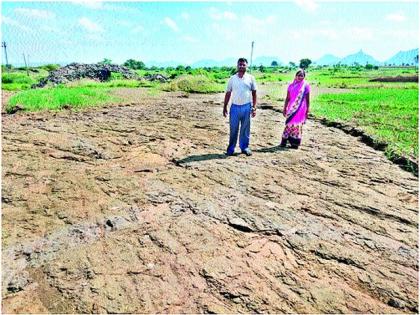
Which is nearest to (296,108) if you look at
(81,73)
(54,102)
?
(54,102)

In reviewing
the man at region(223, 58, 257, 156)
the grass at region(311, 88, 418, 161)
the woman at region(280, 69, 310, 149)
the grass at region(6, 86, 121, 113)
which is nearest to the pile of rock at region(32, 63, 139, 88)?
the grass at region(6, 86, 121, 113)

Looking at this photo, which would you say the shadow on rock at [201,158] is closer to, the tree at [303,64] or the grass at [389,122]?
the tree at [303,64]

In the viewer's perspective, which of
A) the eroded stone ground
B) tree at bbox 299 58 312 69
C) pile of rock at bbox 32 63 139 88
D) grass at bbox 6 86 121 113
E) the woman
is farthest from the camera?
pile of rock at bbox 32 63 139 88

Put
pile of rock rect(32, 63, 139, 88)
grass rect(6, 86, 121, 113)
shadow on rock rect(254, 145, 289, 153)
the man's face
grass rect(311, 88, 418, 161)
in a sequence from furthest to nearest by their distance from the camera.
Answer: pile of rock rect(32, 63, 139, 88) → grass rect(6, 86, 121, 113) → grass rect(311, 88, 418, 161) → shadow on rock rect(254, 145, 289, 153) → the man's face

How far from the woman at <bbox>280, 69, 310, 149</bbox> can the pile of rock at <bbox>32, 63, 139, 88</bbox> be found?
2331cm

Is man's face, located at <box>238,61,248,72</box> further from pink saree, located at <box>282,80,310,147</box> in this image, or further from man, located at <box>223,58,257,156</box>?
pink saree, located at <box>282,80,310,147</box>

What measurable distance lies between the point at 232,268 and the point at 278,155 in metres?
3.82

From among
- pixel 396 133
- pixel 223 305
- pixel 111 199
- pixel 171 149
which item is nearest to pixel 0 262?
pixel 111 199

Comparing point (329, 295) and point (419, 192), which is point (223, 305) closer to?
point (329, 295)

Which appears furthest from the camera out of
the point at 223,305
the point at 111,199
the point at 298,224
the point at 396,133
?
the point at 396,133

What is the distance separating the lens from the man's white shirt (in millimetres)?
6039

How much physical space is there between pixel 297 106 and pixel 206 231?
3909 mm

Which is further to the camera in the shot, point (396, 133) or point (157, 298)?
point (396, 133)

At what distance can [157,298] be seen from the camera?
9.00ft
